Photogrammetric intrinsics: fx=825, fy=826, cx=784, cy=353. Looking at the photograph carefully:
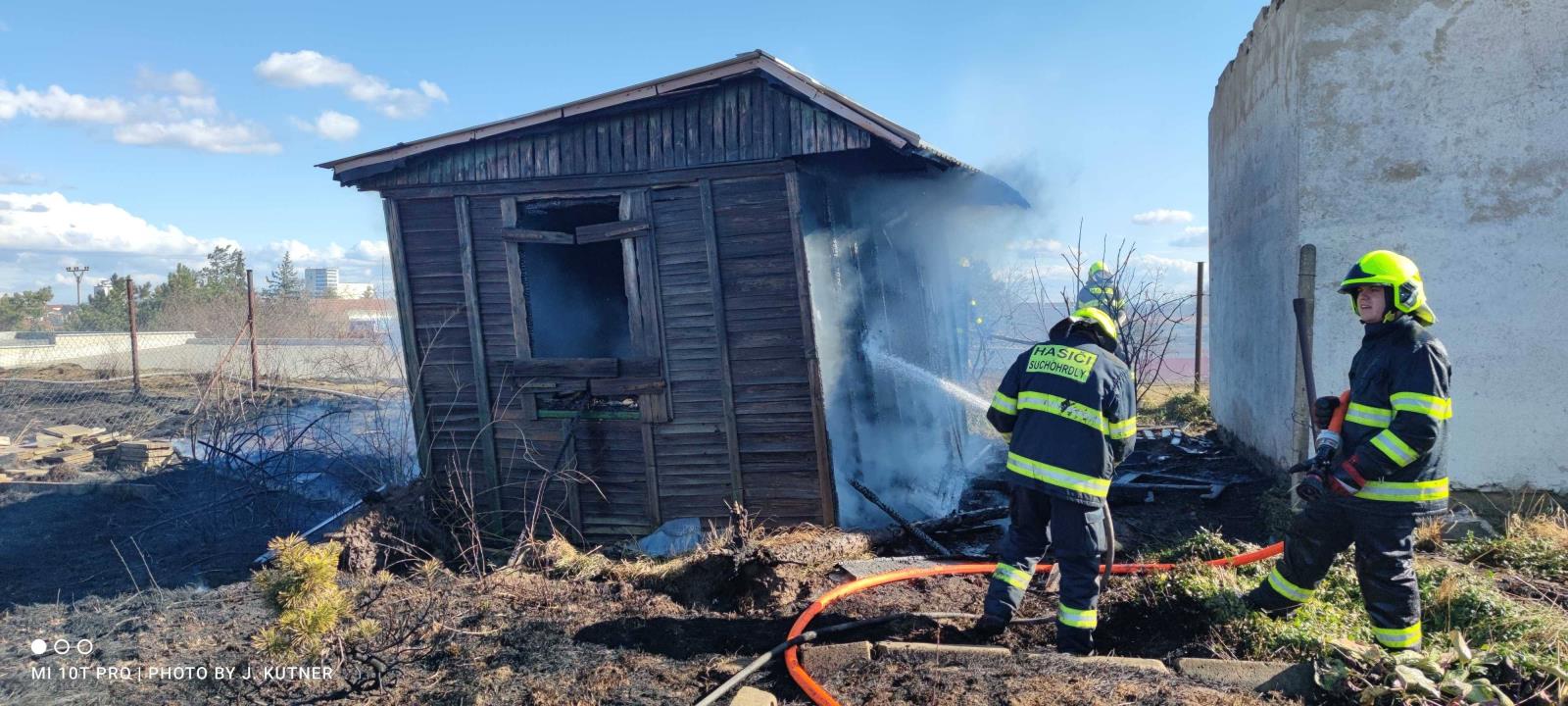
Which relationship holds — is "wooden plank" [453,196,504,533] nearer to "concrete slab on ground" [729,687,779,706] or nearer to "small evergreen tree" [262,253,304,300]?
"concrete slab on ground" [729,687,779,706]

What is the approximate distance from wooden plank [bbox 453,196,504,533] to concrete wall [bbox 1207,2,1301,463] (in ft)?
24.5

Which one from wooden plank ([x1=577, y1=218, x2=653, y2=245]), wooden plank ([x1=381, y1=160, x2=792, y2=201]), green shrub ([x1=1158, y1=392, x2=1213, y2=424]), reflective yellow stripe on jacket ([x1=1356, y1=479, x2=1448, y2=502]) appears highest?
wooden plank ([x1=381, y1=160, x2=792, y2=201])

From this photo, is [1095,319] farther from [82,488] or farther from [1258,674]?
[82,488]

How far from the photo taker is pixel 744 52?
7055 mm

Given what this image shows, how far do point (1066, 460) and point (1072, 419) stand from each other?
219 millimetres

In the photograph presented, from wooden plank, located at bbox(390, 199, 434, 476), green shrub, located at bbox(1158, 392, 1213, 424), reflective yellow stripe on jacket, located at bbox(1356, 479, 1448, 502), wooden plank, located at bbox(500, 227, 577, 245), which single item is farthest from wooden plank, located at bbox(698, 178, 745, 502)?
green shrub, located at bbox(1158, 392, 1213, 424)

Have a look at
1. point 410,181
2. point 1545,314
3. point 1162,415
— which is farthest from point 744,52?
point 1162,415

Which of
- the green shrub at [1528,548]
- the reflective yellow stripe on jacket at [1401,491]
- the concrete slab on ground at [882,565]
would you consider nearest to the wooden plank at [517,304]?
the concrete slab on ground at [882,565]

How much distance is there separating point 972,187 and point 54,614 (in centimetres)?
976

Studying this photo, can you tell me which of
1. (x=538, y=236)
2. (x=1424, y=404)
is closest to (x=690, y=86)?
(x=538, y=236)

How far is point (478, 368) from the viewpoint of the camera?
28.3 feet

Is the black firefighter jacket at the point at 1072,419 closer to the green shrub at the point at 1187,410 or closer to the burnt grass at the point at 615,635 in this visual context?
the burnt grass at the point at 615,635

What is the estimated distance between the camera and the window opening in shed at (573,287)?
873 cm

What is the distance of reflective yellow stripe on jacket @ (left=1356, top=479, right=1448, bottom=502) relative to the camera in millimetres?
3939
